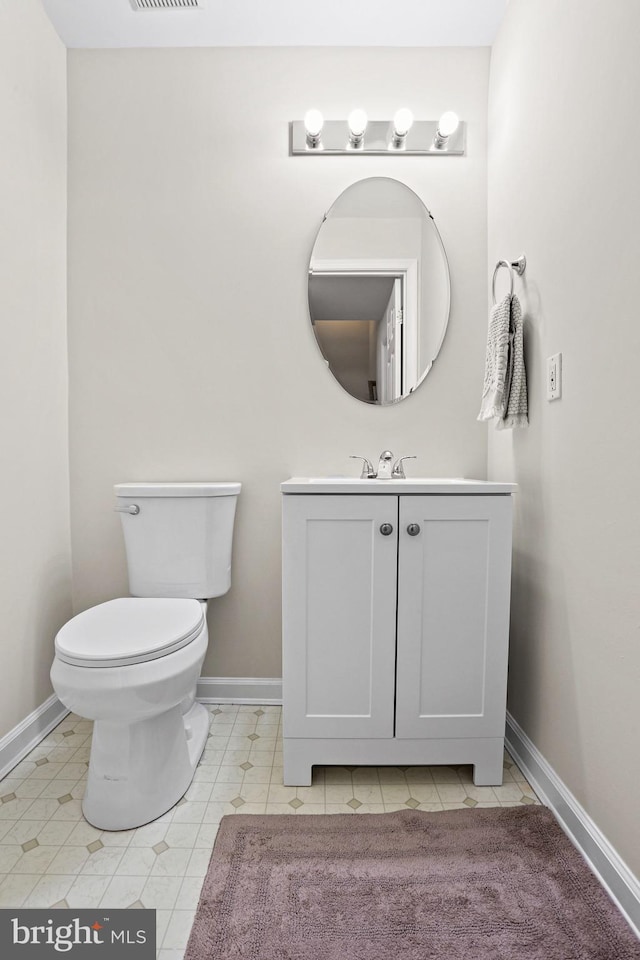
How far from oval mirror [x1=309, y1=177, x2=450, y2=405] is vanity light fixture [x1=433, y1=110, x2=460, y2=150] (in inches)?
7.5

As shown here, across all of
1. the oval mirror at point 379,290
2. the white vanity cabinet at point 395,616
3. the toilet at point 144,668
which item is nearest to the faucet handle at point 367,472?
the oval mirror at point 379,290

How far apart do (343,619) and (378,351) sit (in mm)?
952

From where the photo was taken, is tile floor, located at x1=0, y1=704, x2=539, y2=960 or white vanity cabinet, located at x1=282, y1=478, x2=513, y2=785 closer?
tile floor, located at x1=0, y1=704, x2=539, y2=960

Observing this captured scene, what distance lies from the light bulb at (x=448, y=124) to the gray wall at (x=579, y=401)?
0.55 feet

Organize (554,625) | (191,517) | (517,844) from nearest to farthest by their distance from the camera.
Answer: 1. (517,844)
2. (554,625)
3. (191,517)

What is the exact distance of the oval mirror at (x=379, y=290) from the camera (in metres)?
1.73

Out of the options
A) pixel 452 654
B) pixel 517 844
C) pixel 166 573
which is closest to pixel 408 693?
pixel 452 654

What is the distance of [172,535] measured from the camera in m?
1.59

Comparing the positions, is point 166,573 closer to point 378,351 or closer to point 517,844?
point 378,351

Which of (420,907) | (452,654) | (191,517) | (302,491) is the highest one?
(302,491)

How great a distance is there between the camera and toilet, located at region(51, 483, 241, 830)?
1101mm

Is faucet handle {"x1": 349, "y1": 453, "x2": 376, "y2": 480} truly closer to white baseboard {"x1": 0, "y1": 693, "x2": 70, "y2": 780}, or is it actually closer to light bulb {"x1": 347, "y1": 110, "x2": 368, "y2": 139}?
light bulb {"x1": 347, "y1": 110, "x2": 368, "y2": 139}

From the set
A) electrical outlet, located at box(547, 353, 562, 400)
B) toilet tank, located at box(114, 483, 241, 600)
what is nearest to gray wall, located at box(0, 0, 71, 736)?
toilet tank, located at box(114, 483, 241, 600)

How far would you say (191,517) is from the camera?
1.59 meters
